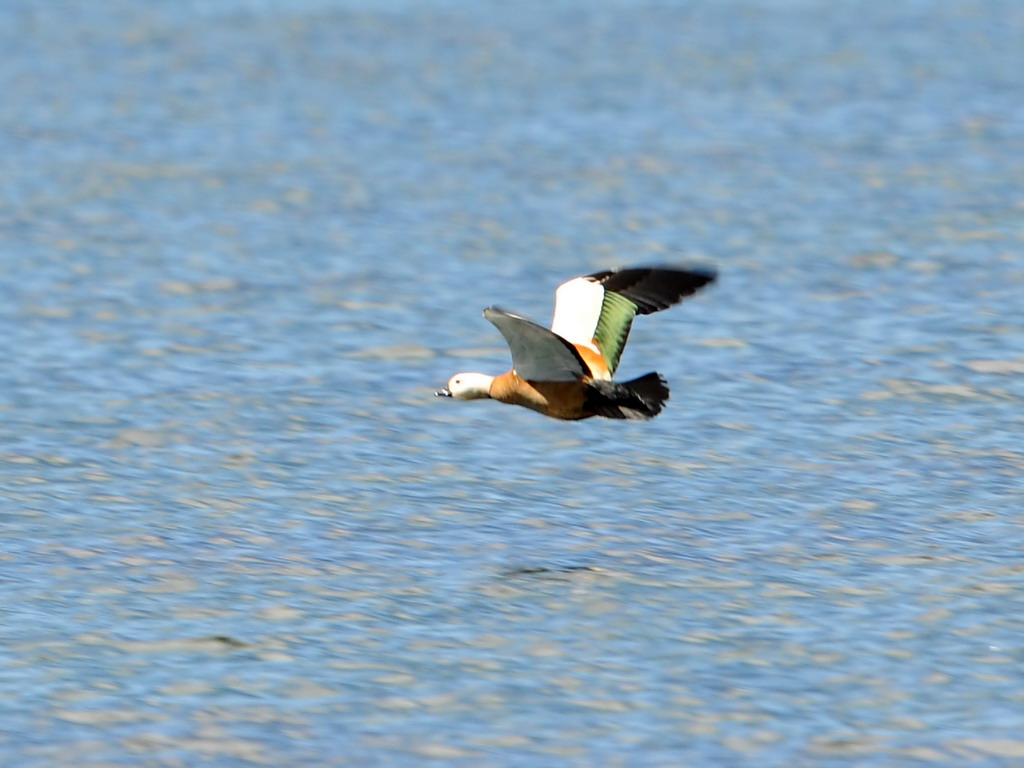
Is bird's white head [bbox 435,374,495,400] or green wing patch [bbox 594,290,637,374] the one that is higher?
green wing patch [bbox 594,290,637,374]

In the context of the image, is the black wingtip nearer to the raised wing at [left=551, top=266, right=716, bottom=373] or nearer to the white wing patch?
the raised wing at [left=551, top=266, right=716, bottom=373]

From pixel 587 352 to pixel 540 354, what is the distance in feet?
2.53

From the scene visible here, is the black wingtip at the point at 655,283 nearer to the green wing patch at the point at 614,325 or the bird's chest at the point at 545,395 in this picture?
the green wing patch at the point at 614,325

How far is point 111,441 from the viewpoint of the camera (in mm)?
15680

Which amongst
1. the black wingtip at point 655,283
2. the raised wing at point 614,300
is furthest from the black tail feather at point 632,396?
the black wingtip at point 655,283

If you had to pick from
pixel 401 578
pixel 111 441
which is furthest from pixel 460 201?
pixel 401 578

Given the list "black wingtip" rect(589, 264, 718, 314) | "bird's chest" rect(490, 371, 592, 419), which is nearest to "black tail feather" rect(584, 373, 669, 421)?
"bird's chest" rect(490, 371, 592, 419)

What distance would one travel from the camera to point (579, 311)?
13.7 m

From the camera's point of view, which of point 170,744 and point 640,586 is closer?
point 170,744

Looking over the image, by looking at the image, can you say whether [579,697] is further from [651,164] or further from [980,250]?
[651,164]

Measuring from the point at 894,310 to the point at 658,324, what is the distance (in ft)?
7.99

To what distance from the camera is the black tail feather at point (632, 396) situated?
1233cm

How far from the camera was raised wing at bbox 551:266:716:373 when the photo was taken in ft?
44.8

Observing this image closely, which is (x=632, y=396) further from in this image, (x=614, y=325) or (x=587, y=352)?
(x=614, y=325)
